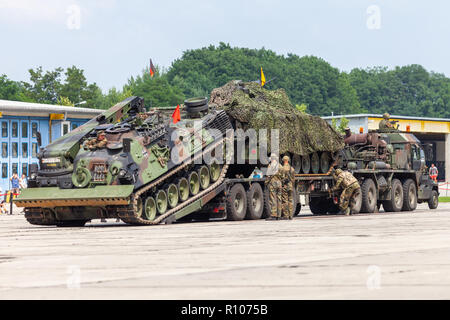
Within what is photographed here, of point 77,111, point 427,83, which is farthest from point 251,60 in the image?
point 77,111

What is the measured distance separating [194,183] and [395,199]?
11.5 metres

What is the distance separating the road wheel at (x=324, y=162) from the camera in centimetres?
3422

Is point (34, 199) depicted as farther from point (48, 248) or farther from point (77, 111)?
point (77, 111)

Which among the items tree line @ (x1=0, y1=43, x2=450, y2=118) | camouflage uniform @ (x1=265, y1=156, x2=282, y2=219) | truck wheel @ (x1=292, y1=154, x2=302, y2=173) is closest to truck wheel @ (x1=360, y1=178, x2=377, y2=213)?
truck wheel @ (x1=292, y1=154, x2=302, y2=173)

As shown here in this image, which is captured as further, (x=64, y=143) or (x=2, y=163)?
(x=2, y=163)

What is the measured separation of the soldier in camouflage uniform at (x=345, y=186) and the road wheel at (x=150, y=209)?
9.09 meters

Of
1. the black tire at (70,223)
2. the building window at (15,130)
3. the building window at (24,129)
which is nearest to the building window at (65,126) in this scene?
the building window at (24,129)

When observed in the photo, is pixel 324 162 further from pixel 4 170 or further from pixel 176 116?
pixel 4 170

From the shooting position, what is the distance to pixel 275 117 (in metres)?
31.3

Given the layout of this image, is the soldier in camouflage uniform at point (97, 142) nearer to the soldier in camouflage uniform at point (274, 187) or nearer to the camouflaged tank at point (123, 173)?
the camouflaged tank at point (123, 173)

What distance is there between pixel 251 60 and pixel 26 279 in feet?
443

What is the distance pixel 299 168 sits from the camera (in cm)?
3259

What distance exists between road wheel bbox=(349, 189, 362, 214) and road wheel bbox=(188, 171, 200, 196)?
751 cm
